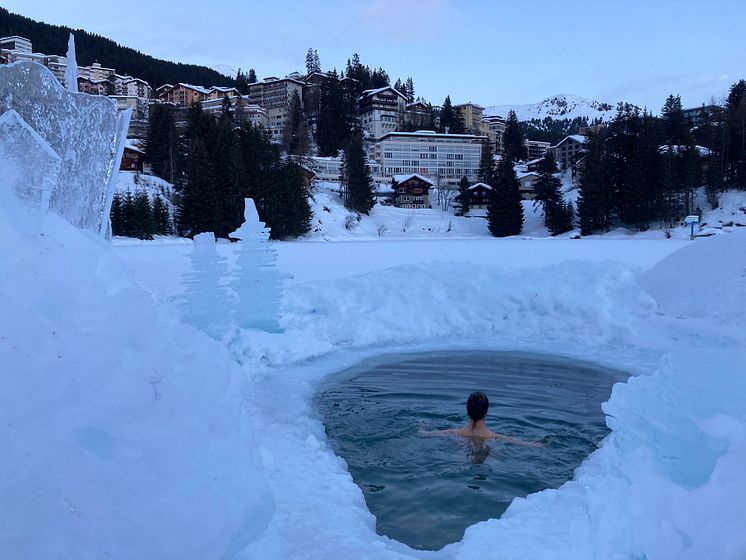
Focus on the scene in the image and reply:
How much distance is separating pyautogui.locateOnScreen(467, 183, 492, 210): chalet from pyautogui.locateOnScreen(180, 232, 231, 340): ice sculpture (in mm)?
61718

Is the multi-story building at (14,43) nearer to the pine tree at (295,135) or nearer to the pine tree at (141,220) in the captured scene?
the pine tree at (295,135)

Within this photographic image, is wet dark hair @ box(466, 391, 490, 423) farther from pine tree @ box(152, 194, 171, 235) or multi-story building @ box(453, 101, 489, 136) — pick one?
multi-story building @ box(453, 101, 489, 136)

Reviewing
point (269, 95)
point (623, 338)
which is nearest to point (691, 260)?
point (623, 338)

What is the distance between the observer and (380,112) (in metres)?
91.6

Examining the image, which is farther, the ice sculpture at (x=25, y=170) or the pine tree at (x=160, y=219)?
the pine tree at (x=160, y=219)

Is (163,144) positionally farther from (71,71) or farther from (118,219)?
(71,71)

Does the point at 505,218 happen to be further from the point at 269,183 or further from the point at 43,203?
the point at 43,203

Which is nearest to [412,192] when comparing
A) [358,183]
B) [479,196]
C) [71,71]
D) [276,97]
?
[479,196]

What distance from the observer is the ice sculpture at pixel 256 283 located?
1091 centimetres

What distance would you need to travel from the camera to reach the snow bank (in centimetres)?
248

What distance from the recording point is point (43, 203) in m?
3.35

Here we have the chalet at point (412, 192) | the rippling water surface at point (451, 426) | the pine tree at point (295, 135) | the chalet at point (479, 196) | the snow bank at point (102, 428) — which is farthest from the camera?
the pine tree at point (295, 135)

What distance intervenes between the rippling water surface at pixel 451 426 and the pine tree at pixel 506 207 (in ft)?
156

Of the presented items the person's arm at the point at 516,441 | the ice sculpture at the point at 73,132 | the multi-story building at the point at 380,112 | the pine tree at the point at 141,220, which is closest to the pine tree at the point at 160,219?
the pine tree at the point at 141,220
